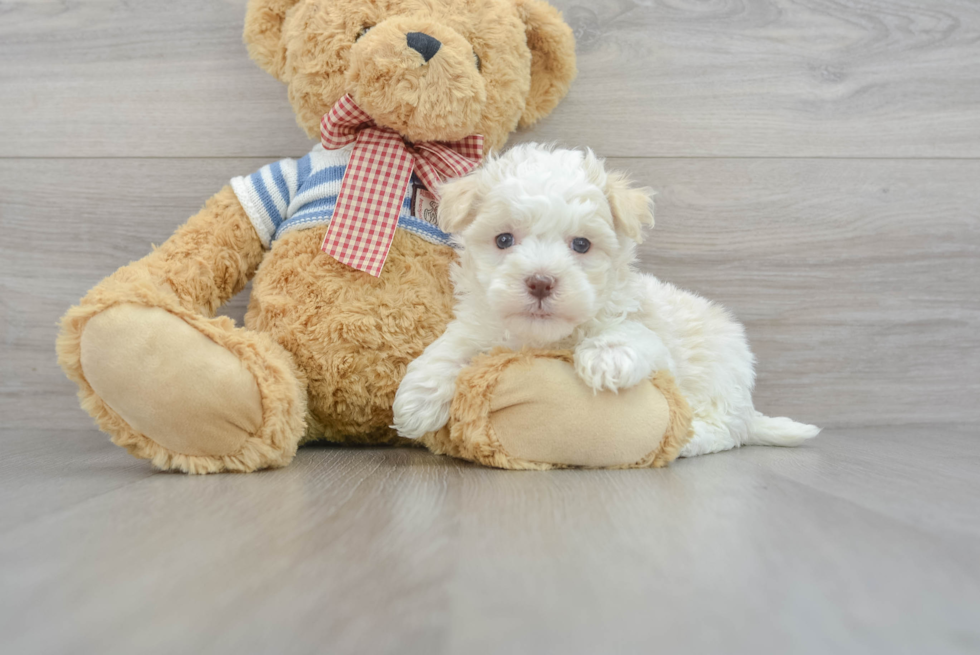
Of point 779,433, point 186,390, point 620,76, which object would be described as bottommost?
point 779,433

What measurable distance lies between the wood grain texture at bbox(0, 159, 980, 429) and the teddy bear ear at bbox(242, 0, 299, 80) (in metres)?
0.23

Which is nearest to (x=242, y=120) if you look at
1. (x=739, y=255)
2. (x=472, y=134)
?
(x=472, y=134)

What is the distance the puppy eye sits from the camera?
0.87 metres

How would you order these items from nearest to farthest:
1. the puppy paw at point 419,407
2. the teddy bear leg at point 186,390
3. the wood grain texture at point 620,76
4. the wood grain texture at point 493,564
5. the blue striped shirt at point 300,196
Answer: the wood grain texture at point 493,564 < the teddy bear leg at point 186,390 < the puppy paw at point 419,407 < the blue striped shirt at point 300,196 < the wood grain texture at point 620,76

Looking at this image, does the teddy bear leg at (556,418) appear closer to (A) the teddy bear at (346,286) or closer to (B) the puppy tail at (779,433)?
(A) the teddy bear at (346,286)

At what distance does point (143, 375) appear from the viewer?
0.78m

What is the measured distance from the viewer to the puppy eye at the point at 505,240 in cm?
87

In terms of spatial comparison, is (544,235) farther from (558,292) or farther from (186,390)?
(186,390)

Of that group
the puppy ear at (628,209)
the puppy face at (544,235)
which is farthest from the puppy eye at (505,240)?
the puppy ear at (628,209)

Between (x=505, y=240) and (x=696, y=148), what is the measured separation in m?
0.60

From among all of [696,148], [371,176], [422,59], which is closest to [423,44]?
[422,59]

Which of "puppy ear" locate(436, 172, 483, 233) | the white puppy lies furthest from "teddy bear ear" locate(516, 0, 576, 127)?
"puppy ear" locate(436, 172, 483, 233)

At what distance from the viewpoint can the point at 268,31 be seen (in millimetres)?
1090

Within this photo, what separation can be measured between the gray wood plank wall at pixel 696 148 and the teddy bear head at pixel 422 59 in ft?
0.53
